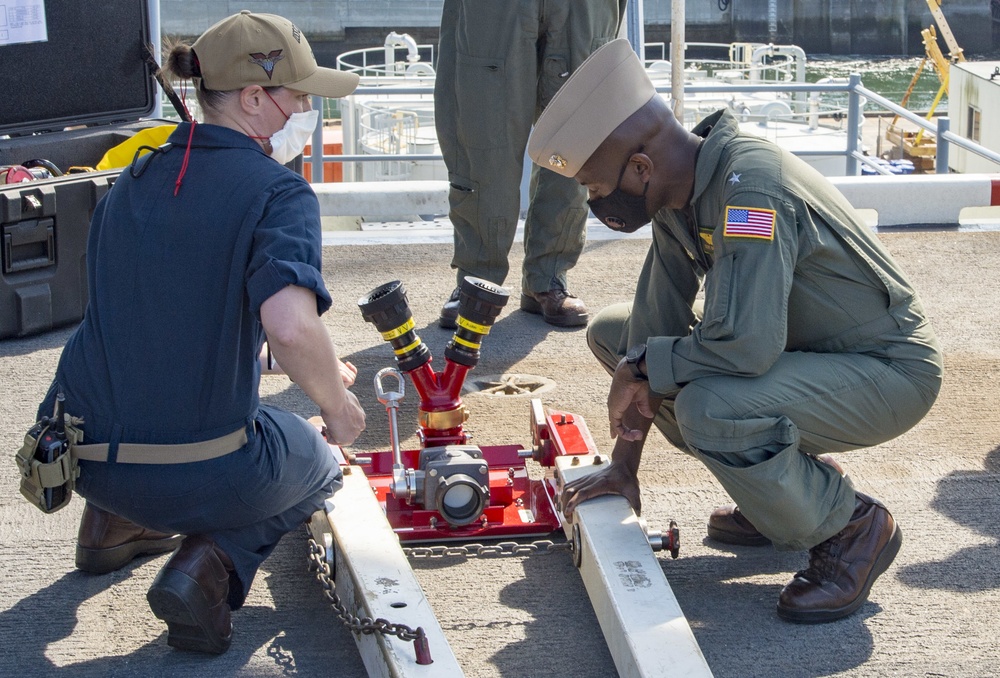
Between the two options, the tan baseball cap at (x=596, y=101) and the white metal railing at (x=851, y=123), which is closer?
the tan baseball cap at (x=596, y=101)

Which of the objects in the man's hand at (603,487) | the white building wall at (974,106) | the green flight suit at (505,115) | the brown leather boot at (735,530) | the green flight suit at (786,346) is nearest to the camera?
the green flight suit at (786,346)

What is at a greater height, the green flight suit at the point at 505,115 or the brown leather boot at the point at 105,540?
the green flight suit at the point at 505,115

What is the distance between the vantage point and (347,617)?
260 cm

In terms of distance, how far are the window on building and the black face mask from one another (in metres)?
20.9

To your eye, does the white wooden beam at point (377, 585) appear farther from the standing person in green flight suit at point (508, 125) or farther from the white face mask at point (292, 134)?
the standing person in green flight suit at point (508, 125)

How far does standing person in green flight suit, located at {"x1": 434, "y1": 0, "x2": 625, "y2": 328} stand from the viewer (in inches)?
184

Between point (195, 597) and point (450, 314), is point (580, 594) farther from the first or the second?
point (450, 314)

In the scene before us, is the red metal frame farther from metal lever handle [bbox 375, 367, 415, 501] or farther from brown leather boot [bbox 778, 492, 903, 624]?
brown leather boot [bbox 778, 492, 903, 624]

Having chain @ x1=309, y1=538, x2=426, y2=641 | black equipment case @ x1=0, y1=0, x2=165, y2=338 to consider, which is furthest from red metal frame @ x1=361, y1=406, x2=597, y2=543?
black equipment case @ x1=0, y1=0, x2=165, y2=338

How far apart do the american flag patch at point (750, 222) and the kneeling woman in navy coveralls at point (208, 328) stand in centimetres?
88

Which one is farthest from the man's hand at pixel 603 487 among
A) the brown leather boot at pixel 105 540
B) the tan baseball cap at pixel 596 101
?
the brown leather boot at pixel 105 540

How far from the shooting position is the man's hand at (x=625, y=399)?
2.92 metres

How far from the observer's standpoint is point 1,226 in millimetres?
4707

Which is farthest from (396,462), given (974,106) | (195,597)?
(974,106)
